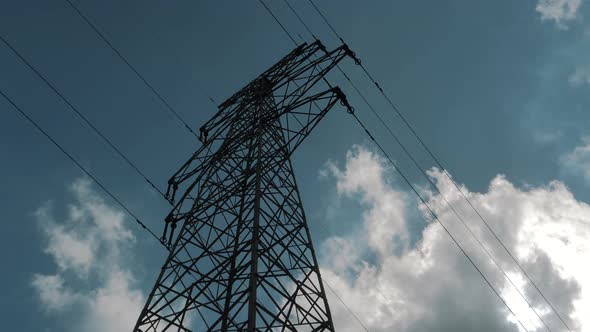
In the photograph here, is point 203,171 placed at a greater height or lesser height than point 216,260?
greater

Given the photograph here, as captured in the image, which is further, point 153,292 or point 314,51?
point 314,51

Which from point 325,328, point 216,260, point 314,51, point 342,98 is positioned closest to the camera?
point 325,328

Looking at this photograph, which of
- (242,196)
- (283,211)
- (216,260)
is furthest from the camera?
(242,196)

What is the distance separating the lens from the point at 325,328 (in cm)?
699

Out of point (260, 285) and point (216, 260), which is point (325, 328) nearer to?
point (260, 285)

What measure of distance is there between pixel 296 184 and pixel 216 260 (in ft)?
9.15

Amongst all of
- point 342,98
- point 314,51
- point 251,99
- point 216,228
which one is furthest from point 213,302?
point 314,51

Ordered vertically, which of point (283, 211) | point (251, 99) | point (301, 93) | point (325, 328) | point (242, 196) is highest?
point (251, 99)

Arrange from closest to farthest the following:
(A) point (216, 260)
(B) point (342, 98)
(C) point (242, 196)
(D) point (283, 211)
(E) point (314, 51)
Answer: (A) point (216, 260) → (D) point (283, 211) → (C) point (242, 196) → (B) point (342, 98) → (E) point (314, 51)

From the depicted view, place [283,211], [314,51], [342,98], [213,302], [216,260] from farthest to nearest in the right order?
[314,51] < [342,98] < [283,211] < [216,260] < [213,302]

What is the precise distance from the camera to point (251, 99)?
14.0 meters

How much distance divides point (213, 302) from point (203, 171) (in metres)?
4.89

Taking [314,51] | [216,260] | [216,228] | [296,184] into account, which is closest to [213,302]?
[216,260]

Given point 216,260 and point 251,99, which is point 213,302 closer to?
point 216,260
